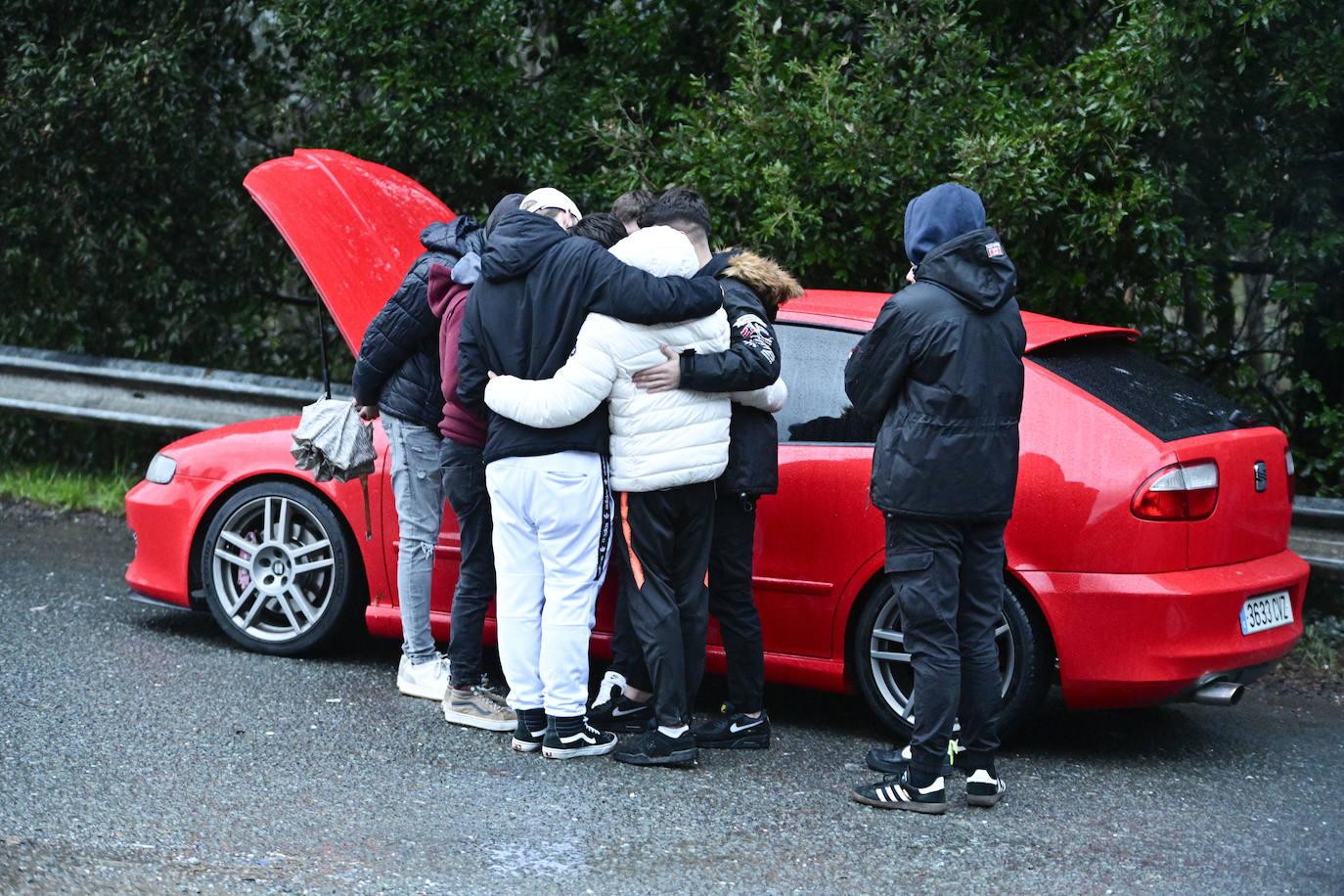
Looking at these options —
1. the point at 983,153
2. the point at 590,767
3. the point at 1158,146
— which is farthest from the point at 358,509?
the point at 1158,146

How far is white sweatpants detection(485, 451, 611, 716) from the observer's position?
497 centimetres

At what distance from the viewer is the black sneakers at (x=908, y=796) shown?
→ 15.2 feet

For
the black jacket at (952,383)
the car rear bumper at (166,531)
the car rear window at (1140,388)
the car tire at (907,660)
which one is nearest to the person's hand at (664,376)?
the black jacket at (952,383)

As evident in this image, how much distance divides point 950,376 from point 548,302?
1250mm

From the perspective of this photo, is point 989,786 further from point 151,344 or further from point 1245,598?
point 151,344

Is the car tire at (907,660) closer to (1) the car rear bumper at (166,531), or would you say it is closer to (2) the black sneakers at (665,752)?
(2) the black sneakers at (665,752)

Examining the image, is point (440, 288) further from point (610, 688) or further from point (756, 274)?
point (610, 688)

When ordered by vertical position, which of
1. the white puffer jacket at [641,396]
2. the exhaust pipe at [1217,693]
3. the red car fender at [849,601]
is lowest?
the exhaust pipe at [1217,693]

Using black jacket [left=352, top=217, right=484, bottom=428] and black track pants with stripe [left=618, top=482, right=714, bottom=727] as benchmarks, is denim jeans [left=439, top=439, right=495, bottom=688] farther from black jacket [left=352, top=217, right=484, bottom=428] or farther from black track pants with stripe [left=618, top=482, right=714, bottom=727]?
black track pants with stripe [left=618, top=482, right=714, bottom=727]

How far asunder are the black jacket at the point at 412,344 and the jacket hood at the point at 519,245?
0.42m

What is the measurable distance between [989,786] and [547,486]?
162 centimetres

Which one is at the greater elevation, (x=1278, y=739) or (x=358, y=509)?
(x=358, y=509)

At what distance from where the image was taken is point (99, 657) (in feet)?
19.7

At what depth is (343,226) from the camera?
5660 millimetres
